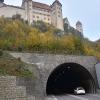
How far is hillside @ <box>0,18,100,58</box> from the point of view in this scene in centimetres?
5040

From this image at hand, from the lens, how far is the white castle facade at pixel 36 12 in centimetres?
11025

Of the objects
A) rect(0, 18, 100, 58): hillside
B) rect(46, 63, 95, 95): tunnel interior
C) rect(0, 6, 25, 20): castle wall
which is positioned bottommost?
rect(46, 63, 95, 95): tunnel interior

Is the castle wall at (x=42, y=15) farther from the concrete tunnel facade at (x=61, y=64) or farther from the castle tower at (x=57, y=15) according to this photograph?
the concrete tunnel facade at (x=61, y=64)

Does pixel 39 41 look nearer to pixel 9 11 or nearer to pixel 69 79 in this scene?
pixel 69 79

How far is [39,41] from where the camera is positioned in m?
67.1

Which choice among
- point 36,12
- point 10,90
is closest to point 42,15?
point 36,12

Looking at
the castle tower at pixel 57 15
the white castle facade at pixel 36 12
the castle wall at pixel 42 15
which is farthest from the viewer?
the castle tower at pixel 57 15

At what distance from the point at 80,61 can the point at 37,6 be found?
84603 millimetres

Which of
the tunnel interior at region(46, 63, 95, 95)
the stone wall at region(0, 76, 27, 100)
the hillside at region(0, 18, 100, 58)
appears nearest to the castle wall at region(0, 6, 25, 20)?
the hillside at region(0, 18, 100, 58)

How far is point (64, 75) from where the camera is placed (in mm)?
58281

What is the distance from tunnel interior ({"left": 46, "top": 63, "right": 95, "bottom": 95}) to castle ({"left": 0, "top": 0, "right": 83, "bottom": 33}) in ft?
178

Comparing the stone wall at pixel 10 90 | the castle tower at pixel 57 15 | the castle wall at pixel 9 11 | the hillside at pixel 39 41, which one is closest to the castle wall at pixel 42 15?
the castle tower at pixel 57 15

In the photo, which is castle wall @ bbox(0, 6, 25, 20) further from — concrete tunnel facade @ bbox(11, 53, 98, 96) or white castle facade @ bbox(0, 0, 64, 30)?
concrete tunnel facade @ bbox(11, 53, 98, 96)

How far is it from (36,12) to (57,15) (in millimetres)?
9513
